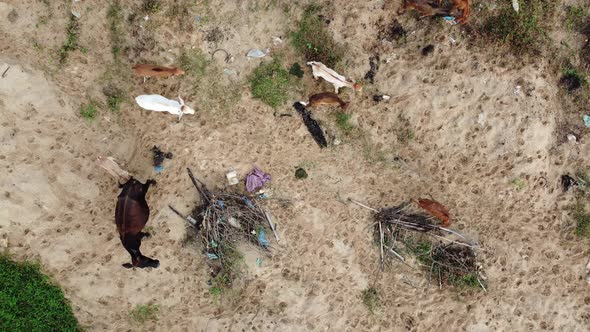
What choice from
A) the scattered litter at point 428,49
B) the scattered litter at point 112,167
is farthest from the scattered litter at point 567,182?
the scattered litter at point 112,167

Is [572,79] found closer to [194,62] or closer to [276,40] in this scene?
[276,40]

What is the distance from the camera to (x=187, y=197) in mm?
8578

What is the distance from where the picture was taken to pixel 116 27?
328 inches

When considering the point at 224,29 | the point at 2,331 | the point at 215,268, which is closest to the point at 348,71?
the point at 224,29

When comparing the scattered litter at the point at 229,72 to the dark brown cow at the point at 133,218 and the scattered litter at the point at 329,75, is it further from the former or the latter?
the dark brown cow at the point at 133,218

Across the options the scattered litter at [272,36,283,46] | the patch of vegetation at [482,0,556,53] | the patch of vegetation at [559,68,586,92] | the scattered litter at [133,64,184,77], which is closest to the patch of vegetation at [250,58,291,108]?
the scattered litter at [272,36,283,46]

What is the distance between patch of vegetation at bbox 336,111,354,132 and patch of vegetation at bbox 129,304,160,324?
446 centimetres

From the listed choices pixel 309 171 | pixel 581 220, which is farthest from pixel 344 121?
pixel 581 220

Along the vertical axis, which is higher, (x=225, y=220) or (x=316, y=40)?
(x=316, y=40)

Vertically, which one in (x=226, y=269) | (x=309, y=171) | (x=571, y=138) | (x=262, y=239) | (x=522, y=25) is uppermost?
(x=522, y=25)

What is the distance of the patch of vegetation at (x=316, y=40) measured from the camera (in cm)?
858

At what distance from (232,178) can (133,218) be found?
5.71 ft

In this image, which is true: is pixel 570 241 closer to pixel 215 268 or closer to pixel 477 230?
pixel 477 230

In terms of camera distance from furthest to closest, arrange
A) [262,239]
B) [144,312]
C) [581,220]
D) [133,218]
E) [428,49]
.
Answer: [581,220]
[144,312]
[262,239]
[428,49]
[133,218]
